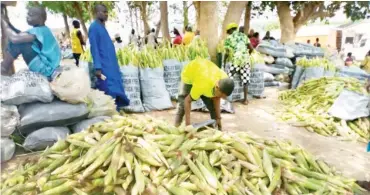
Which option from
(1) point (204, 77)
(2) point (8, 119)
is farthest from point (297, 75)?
(2) point (8, 119)

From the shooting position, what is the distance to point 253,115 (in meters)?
5.41

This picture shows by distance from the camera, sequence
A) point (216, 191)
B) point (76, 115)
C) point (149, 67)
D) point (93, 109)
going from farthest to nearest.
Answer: point (149, 67), point (93, 109), point (76, 115), point (216, 191)

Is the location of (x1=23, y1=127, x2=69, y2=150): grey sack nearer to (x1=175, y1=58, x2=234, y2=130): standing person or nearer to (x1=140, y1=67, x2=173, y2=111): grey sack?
(x1=175, y1=58, x2=234, y2=130): standing person

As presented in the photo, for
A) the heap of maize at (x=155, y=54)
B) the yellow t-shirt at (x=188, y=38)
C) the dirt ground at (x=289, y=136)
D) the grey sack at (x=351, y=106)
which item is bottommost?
the dirt ground at (x=289, y=136)

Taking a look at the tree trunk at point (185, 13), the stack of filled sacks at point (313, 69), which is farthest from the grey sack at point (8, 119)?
the tree trunk at point (185, 13)

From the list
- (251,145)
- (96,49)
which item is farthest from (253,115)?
(251,145)

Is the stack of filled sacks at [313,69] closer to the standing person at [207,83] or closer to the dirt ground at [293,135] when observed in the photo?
the dirt ground at [293,135]

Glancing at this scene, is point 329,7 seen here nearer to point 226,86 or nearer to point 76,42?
point 76,42

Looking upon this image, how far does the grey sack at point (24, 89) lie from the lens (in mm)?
3182

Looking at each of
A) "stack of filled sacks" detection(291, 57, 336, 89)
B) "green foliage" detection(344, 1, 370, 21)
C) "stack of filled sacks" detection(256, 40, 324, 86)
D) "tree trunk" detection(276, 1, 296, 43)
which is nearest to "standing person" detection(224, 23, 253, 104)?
"stack of filled sacks" detection(291, 57, 336, 89)

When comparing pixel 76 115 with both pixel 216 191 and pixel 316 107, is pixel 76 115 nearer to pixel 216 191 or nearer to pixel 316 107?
pixel 216 191

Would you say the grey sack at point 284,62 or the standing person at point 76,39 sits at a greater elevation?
the standing person at point 76,39

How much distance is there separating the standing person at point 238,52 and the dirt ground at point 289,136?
0.58 m

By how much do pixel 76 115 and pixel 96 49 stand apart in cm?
103
